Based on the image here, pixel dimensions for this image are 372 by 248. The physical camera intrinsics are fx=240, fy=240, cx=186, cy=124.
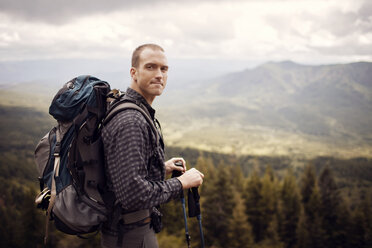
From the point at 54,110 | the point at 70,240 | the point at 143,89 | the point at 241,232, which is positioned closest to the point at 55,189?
the point at 54,110

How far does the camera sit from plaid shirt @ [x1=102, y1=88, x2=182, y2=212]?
2166 millimetres

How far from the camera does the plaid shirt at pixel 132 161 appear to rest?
2.17 metres

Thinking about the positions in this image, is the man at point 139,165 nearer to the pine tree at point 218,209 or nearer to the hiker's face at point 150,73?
the hiker's face at point 150,73

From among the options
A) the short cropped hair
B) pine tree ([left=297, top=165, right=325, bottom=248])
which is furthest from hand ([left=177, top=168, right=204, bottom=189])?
pine tree ([left=297, top=165, right=325, bottom=248])

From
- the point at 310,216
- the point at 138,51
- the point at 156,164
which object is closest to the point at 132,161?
the point at 156,164

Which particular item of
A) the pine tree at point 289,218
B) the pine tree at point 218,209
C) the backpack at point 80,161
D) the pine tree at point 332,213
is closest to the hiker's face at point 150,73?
the backpack at point 80,161

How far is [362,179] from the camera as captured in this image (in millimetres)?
103938

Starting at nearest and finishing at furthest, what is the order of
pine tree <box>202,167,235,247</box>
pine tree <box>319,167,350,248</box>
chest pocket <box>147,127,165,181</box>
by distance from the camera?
chest pocket <box>147,127,165,181</box>
pine tree <box>202,167,235,247</box>
pine tree <box>319,167,350,248</box>

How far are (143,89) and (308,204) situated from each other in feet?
132

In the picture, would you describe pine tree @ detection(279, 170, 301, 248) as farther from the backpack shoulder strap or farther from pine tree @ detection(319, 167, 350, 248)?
the backpack shoulder strap

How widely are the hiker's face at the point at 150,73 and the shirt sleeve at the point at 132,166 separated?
0.56 meters

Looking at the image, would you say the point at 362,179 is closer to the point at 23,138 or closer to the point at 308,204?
the point at 308,204

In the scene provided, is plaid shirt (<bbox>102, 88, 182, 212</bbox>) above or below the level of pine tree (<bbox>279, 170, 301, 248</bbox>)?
above

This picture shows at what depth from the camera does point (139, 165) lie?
7.18 ft
